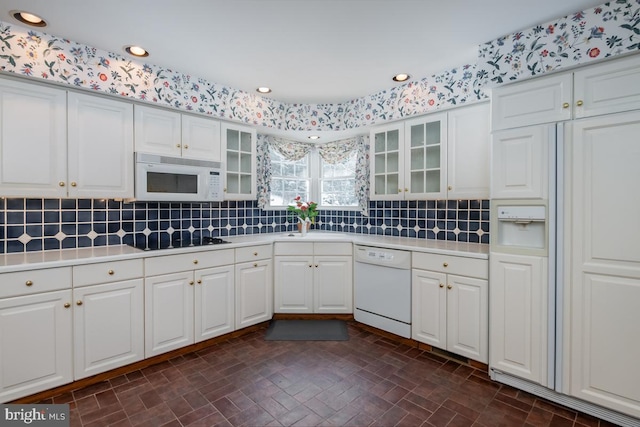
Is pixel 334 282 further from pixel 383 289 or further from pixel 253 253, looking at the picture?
pixel 253 253

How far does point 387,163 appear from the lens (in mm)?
3309

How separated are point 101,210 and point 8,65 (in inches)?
45.5

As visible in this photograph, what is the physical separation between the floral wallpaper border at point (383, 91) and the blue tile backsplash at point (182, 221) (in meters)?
0.96

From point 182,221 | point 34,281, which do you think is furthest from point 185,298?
point 34,281

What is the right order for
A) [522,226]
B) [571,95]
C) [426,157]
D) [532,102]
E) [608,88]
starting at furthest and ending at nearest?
[426,157], [522,226], [532,102], [571,95], [608,88]

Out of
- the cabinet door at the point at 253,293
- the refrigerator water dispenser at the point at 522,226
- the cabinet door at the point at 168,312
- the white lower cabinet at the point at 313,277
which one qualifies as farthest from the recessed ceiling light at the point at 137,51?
the refrigerator water dispenser at the point at 522,226

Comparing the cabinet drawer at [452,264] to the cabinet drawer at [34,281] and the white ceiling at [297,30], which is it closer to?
the white ceiling at [297,30]

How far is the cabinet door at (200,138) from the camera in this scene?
284 centimetres

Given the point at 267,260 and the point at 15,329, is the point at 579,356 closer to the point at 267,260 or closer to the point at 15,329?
the point at 267,260

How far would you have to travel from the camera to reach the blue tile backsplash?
2330 mm

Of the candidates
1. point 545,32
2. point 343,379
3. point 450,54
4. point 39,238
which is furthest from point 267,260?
point 545,32

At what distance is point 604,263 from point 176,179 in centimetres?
320

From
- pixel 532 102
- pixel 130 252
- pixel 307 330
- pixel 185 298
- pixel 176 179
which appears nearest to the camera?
pixel 532 102

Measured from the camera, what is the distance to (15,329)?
6.15 feet
